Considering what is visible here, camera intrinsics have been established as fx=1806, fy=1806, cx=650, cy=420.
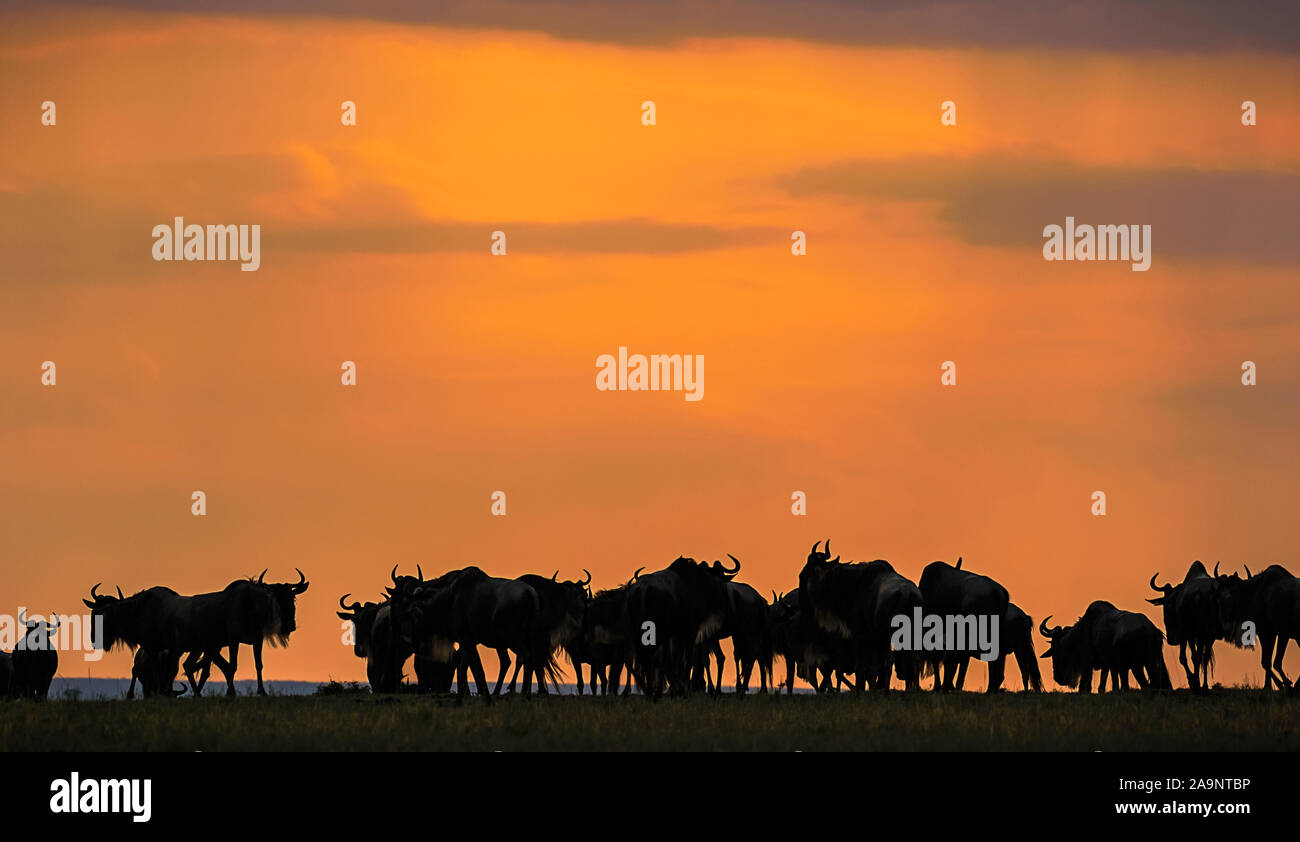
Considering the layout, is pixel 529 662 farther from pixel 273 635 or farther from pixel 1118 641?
pixel 1118 641

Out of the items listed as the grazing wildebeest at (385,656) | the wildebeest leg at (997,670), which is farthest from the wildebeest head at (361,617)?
the wildebeest leg at (997,670)

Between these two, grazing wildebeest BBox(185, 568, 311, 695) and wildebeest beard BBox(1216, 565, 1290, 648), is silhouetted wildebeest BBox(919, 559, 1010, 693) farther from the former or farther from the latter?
grazing wildebeest BBox(185, 568, 311, 695)

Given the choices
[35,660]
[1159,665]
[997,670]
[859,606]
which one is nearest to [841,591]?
[859,606]

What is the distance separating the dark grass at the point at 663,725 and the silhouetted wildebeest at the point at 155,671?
720 cm

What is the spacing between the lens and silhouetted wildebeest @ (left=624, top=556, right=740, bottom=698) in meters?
33.5

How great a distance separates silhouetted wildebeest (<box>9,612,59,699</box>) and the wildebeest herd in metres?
2.49

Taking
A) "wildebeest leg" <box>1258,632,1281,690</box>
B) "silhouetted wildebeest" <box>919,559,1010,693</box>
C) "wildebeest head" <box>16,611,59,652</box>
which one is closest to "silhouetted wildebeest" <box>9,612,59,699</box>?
"wildebeest head" <box>16,611,59,652</box>

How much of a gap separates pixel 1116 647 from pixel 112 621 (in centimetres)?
2199

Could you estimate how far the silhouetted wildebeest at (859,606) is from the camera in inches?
1481

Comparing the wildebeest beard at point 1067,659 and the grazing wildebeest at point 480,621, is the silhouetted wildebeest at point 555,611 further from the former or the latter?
the wildebeest beard at point 1067,659

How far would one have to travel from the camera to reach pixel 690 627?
111 feet

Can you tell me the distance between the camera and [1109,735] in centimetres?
2564
